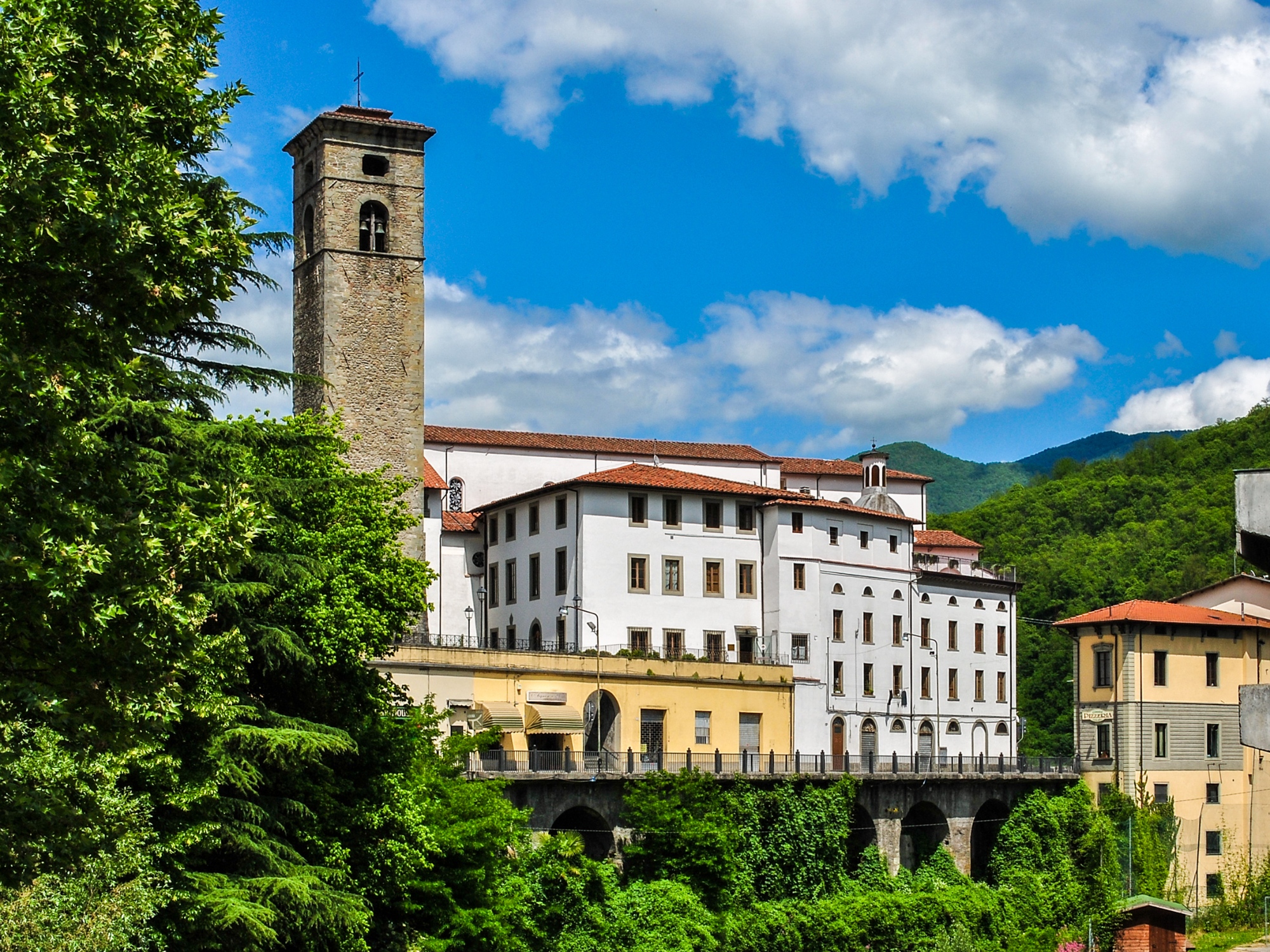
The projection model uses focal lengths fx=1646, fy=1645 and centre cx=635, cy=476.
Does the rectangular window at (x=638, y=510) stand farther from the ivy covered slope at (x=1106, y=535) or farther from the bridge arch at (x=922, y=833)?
the ivy covered slope at (x=1106, y=535)

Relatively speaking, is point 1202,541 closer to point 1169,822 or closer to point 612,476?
point 1169,822

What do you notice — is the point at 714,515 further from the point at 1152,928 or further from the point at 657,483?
the point at 1152,928

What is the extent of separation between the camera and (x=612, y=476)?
209ft

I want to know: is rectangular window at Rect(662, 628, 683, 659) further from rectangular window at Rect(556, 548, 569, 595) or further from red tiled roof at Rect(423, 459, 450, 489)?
red tiled roof at Rect(423, 459, 450, 489)

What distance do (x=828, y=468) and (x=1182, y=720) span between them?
2471 centimetres

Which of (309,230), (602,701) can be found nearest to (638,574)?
(602,701)

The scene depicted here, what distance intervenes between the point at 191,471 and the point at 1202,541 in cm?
8941

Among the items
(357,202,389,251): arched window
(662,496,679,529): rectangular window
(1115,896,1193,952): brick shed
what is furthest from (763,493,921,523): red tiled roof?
(1115,896,1193,952): brick shed

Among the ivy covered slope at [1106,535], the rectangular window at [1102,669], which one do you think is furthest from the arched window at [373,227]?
the ivy covered slope at [1106,535]

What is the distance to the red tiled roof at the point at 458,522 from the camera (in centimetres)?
6938

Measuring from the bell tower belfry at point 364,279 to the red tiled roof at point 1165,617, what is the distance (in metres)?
26.9

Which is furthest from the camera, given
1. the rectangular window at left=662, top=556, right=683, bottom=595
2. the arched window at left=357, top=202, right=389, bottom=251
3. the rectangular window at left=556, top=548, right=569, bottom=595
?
the rectangular window at left=662, top=556, right=683, bottom=595

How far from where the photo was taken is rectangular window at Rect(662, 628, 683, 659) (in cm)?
6241

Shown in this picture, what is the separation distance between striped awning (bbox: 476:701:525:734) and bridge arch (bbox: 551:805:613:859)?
12.5 feet
